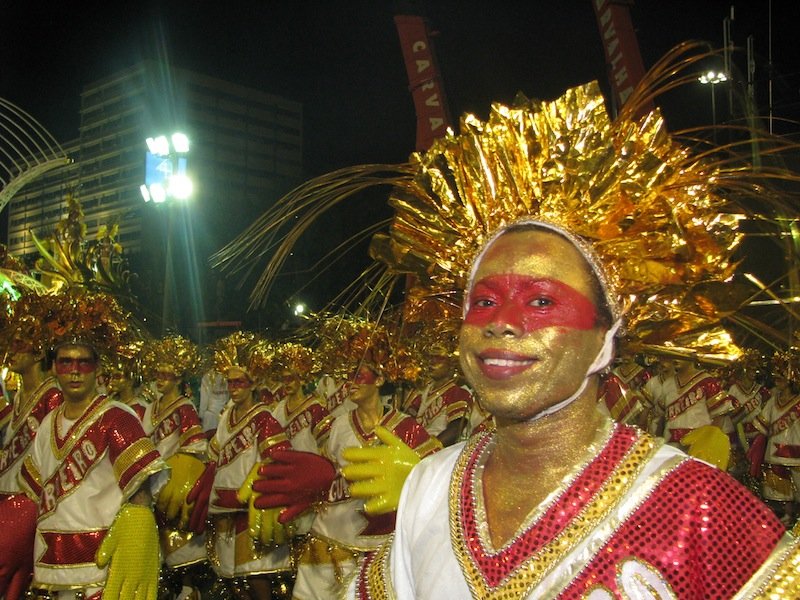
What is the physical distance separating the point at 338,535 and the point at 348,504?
0.90 feet

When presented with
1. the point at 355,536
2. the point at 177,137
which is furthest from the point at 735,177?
the point at 177,137

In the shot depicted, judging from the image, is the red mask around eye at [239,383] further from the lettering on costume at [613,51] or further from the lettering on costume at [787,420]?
the lettering on costume at [613,51]

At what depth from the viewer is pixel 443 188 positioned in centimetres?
296

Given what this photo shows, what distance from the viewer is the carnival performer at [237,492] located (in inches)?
308

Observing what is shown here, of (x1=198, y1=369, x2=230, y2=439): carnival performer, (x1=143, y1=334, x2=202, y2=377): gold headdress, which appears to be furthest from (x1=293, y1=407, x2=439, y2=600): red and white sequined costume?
(x1=198, y1=369, x2=230, y2=439): carnival performer

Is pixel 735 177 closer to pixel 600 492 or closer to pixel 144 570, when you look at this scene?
pixel 600 492

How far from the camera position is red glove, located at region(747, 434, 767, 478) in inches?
451

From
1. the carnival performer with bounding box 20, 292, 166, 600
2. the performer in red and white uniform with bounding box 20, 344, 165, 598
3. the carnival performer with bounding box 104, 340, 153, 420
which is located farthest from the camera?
the carnival performer with bounding box 104, 340, 153, 420

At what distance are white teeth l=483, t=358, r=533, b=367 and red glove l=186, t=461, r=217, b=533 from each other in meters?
5.53

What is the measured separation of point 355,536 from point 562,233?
4555 mm

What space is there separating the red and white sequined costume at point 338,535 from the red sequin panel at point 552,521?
389cm

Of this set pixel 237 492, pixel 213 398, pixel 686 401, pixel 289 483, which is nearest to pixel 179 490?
pixel 237 492

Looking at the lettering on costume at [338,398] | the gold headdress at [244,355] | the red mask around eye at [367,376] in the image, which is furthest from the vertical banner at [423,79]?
the red mask around eye at [367,376]

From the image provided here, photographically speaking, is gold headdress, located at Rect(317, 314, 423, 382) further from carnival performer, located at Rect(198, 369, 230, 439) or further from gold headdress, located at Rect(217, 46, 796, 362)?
carnival performer, located at Rect(198, 369, 230, 439)
